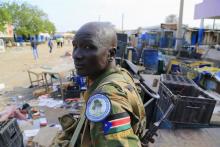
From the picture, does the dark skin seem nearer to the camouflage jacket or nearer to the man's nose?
the man's nose

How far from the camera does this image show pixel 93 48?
1.06m

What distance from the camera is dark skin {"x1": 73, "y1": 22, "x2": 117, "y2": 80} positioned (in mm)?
1064

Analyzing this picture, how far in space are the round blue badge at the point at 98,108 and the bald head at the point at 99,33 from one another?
1.11ft

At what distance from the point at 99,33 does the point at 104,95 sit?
386 mm

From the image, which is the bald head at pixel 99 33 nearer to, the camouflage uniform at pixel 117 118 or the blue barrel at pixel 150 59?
the camouflage uniform at pixel 117 118

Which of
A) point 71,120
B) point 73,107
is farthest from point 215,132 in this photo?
point 73,107

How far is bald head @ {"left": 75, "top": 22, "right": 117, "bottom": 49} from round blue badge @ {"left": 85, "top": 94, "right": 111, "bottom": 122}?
34 cm

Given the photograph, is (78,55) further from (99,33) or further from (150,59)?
(150,59)

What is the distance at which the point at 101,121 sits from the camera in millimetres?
Result: 823

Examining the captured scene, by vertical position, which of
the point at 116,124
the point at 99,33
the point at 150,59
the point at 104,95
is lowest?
the point at 150,59

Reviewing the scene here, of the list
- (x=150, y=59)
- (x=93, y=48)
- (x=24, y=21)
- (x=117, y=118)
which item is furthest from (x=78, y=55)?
(x=24, y=21)

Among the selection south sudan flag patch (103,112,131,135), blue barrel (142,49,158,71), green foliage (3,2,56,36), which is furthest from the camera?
green foliage (3,2,56,36)

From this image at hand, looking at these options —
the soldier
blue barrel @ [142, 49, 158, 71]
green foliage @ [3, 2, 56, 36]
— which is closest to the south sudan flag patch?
the soldier

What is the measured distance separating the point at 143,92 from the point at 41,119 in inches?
125
